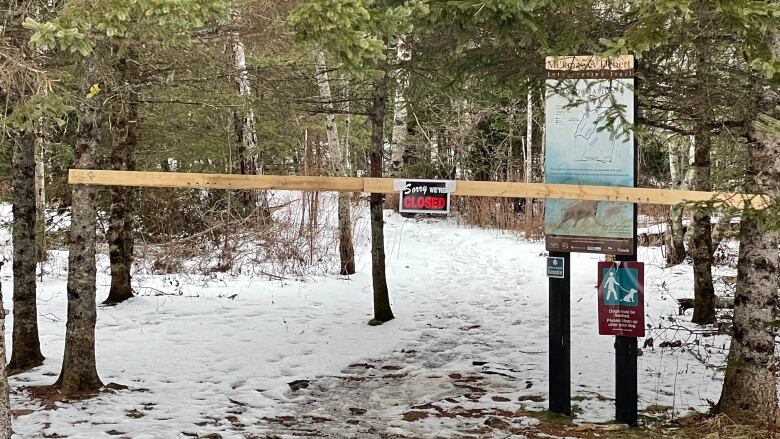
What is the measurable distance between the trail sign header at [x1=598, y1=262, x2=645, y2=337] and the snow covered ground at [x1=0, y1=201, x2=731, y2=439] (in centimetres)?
91

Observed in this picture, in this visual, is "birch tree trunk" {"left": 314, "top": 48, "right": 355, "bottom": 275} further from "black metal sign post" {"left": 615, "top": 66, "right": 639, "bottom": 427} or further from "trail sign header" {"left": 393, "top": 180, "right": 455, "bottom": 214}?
"black metal sign post" {"left": 615, "top": 66, "right": 639, "bottom": 427}

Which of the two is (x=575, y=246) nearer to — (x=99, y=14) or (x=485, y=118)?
(x=99, y=14)

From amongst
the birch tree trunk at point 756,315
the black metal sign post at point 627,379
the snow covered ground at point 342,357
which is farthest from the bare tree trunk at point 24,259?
the birch tree trunk at point 756,315

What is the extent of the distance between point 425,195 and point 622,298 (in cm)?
194

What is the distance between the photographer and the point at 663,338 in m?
8.42

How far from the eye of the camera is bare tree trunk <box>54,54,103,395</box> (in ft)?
20.9

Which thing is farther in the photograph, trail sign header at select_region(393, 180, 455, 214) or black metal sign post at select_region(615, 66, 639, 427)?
black metal sign post at select_region(615, 66, 639, 427)

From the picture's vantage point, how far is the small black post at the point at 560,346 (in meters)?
5.98

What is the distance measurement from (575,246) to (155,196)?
1022 cm

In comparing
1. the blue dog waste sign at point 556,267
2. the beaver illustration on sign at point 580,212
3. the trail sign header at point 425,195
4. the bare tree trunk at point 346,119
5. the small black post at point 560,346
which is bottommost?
the small black post at point 560,346

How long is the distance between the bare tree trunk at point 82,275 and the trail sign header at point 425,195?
313 centimetres

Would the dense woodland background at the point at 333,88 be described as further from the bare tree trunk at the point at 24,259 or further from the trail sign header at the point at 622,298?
the trail sign header at the point at 622,298

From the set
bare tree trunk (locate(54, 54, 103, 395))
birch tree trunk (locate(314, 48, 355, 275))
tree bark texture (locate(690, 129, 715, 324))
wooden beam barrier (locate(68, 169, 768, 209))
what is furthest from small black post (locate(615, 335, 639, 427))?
birch tree trunk (locate(314, 48, 355, 275))

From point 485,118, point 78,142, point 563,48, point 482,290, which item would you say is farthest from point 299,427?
point 485,118
